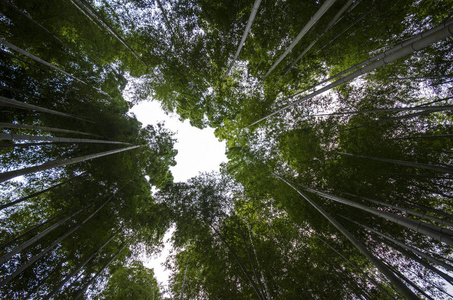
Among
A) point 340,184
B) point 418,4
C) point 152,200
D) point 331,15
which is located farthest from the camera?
point 152,200

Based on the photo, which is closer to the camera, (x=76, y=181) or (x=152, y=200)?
(x=76, y=181)

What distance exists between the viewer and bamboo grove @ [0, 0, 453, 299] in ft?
13.3

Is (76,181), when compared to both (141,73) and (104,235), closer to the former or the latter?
(104,235)

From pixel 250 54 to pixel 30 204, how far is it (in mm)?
7790

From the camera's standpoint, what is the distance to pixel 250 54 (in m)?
5.37

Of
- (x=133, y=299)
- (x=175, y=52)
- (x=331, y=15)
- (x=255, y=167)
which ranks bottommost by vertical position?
(x=133, y=299)

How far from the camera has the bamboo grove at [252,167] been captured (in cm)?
407

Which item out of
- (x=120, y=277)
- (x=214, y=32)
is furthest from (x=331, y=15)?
(x=120, y=277)

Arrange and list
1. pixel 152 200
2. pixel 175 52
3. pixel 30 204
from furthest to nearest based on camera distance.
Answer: pixel 152 200, pixel 175 52, pixel 30 204

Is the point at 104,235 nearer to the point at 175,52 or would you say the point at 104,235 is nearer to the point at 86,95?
the point at 86,95

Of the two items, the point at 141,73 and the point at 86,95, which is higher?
the point at 141,73

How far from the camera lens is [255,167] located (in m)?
6.64

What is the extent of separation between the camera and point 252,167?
6.73 metres

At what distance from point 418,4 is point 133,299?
1224 cm
